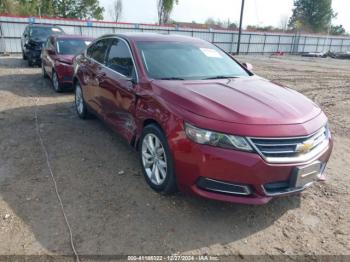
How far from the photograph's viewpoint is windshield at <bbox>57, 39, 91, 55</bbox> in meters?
8.64

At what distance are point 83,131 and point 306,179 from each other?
3.80 metres

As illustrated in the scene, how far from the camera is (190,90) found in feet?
10.9

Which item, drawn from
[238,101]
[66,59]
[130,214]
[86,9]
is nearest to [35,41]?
[66,59]

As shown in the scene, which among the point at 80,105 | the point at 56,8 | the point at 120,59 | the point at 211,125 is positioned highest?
the point at 56,8

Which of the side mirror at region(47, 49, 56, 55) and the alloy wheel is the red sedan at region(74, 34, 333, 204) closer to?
the alloy wheel

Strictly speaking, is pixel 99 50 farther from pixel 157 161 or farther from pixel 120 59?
pixel 157 161

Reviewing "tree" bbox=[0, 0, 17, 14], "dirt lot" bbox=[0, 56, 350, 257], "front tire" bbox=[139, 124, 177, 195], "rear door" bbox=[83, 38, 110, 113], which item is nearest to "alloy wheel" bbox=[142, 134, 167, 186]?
"front tire" bbox=[139, 124, 177, 195]

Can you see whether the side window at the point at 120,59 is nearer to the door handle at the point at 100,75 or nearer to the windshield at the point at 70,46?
the door handle at the point at 100,75

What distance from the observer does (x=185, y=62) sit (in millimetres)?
4098

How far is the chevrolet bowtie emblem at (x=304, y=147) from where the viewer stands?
111 inches

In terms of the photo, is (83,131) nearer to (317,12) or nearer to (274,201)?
(274,201)

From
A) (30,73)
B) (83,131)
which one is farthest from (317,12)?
(83,131)

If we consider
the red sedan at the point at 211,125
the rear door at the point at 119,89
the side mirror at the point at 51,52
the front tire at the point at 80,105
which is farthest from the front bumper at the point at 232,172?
the side mirror at the point at 51,52

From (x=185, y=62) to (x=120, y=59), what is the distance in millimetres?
935
